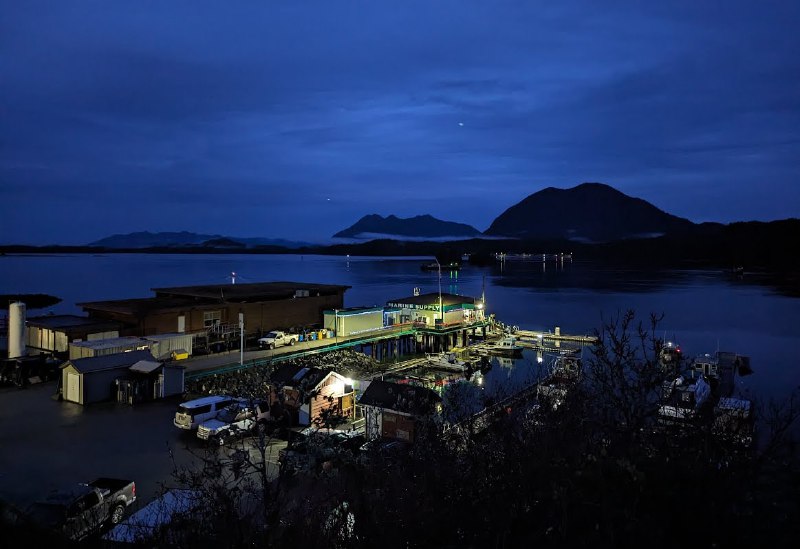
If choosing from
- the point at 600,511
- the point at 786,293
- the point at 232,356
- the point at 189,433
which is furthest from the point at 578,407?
the point at 786,293

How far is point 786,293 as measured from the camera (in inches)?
2574

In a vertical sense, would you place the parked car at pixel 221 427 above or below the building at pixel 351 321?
below

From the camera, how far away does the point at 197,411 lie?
43.5 feet

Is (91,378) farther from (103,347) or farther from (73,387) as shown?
(103,347)

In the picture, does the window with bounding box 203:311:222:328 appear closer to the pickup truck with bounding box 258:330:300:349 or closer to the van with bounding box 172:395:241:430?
the pickup truck with bounding box 258:330:300:349

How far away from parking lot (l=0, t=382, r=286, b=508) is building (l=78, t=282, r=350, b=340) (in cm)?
666

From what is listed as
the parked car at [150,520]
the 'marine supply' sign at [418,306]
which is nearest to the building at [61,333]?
the parked car at [150,520]

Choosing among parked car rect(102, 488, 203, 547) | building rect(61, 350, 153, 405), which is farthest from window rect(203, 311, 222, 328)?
parked car rect(102, 488, 203, 547)

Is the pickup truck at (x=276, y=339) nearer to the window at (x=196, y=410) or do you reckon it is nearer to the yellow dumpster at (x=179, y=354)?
the yellow dumpster at (x=179, y=354)

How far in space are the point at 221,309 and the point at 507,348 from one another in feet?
53.8

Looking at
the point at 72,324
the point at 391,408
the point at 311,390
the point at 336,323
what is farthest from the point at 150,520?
the point at 336,323

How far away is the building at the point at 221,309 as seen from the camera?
22125 mm

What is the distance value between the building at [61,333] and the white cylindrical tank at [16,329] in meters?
1.00

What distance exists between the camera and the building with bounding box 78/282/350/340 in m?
22.1
